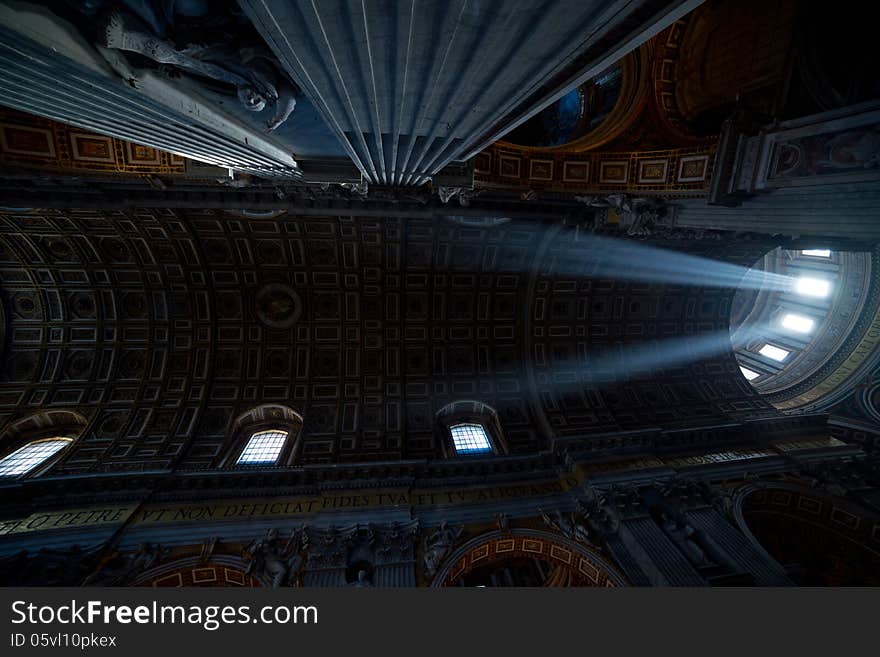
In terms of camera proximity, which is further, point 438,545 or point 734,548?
point 438,545

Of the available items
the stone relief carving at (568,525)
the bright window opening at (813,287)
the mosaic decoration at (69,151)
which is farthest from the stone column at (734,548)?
the mosaic decoration at (69,151)

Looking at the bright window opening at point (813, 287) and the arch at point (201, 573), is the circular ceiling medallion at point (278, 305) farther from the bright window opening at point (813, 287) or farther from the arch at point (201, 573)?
the bright window opening at point (813, 287)

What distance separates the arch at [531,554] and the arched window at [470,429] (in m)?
3.22

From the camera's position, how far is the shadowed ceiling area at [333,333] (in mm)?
12023

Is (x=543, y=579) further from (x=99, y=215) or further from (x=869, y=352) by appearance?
(x=99, y=215)

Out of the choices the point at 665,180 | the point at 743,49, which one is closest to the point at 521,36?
the point at 665,180

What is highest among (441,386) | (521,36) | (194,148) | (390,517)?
(521,36)

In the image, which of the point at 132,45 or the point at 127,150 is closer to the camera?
the point at 132,45

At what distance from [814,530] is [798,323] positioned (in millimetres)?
11168

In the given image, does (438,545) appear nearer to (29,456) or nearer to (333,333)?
(333,333)

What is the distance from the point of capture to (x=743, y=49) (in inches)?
303

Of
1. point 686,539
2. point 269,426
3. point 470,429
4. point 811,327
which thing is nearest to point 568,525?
point 686,539

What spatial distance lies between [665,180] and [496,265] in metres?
6.58

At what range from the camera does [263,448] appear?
12656 millimetres
